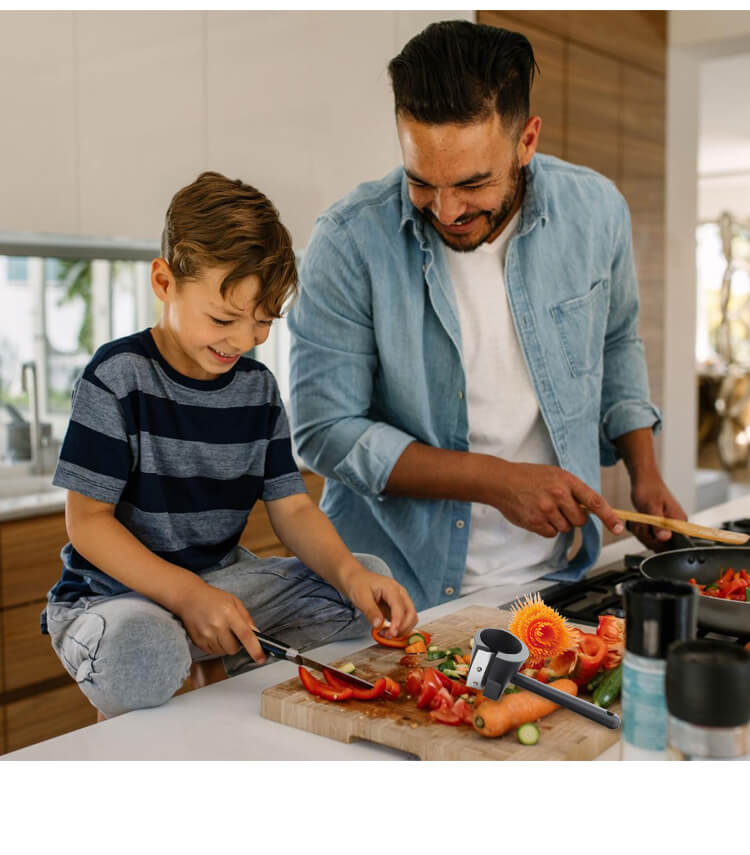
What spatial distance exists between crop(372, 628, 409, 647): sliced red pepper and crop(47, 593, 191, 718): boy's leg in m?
0.23

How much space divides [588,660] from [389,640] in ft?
0.83

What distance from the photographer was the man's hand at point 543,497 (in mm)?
1354

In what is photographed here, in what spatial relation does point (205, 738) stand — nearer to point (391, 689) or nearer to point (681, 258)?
point (391, 689)

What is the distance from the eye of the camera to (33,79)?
2391mm

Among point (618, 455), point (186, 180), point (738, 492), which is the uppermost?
point (186, 180)

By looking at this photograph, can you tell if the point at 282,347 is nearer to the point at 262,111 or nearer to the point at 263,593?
the point at 262,111

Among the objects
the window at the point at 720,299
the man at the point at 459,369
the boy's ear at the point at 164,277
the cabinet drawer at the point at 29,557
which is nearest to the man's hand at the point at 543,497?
the man at the point at 459,369

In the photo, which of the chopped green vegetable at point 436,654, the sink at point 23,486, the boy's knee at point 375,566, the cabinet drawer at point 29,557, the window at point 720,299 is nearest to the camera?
the chopped green vegetable at point 436,654

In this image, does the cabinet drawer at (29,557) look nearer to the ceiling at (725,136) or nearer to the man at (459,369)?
the man at (459,369)

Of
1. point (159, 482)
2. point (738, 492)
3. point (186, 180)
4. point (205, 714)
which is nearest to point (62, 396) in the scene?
point (186, 180)

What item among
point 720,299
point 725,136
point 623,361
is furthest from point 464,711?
point 720,299

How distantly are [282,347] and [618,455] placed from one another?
2.03 metres

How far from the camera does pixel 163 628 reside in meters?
1.01

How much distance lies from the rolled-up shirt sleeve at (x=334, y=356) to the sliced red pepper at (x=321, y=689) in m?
0.54
